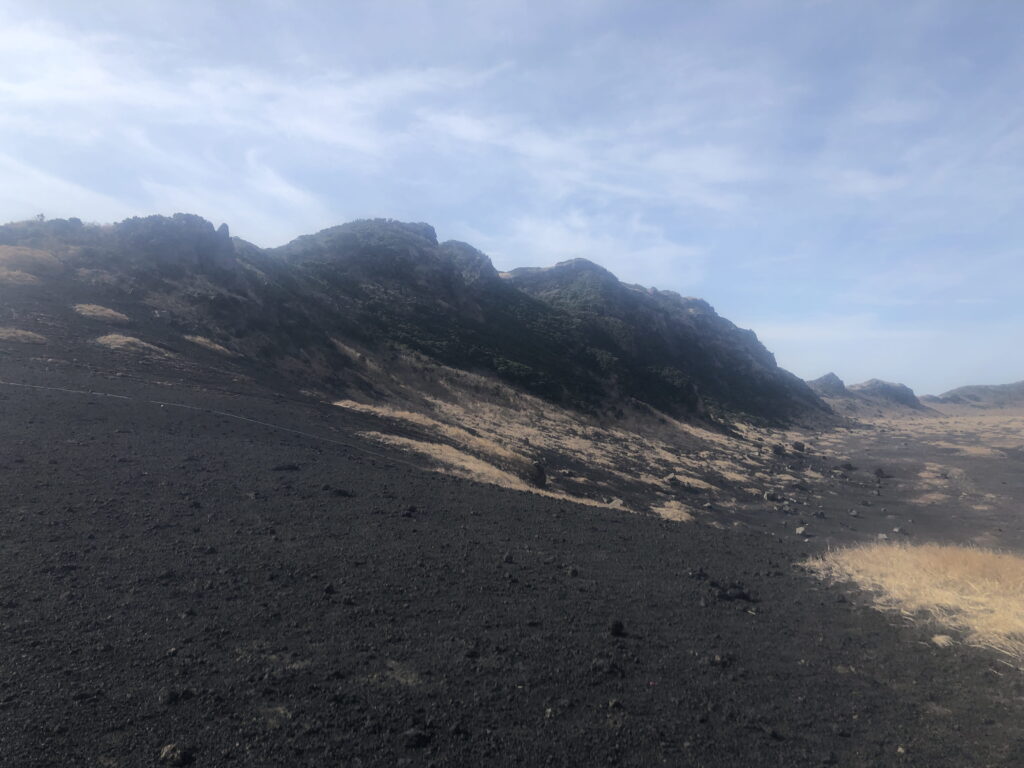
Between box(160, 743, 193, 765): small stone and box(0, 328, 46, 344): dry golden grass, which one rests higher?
box(0, 328, 46, 344): dry golden grass

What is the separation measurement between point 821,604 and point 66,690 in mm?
11847

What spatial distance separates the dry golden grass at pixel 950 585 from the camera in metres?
9.82

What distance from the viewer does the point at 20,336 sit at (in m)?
21.7

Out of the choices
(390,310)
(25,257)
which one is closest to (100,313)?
(25,257)

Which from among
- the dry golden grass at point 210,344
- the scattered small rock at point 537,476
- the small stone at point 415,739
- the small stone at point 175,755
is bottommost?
the scattered small rock at point 537,476

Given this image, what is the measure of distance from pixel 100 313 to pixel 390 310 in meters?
28.1

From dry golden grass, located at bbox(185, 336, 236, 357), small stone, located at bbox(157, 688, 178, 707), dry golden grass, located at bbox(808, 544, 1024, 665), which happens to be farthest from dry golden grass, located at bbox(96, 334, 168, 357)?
dry golden grass, located at bbox(808, 544, 1024, 665)

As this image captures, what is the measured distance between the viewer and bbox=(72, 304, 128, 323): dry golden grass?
26.7m

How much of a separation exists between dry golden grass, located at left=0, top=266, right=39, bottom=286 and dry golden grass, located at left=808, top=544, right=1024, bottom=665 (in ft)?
112

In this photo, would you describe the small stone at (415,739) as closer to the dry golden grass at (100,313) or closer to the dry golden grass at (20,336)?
the dry golden grass at (20,336)

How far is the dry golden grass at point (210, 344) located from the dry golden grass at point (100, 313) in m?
2.87

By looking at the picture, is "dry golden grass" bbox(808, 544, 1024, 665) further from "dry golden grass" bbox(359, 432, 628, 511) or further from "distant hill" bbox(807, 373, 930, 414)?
"distant hill" bbox(807, 373, 930, 414)

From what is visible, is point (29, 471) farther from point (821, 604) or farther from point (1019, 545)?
point (1019, 545)

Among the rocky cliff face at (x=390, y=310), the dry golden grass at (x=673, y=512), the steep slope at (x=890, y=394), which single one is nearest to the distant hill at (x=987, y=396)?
the steep slope at (x=890, y=394)
